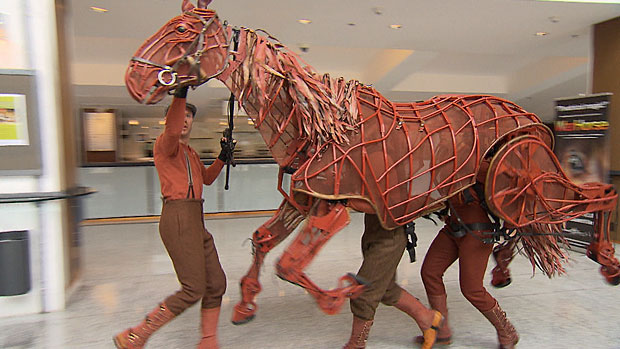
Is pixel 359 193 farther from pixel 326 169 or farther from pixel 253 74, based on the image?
pixel 253 74

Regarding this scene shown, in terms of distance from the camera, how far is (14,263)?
7.00ft

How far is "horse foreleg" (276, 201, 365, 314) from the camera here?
1.47m

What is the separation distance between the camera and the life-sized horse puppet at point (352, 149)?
144cm

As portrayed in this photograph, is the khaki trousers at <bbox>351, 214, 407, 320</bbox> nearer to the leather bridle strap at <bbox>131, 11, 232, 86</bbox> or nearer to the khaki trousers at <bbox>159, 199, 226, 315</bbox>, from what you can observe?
the khaki trousers at <bbox>159, 199, 226, 315</bbox>

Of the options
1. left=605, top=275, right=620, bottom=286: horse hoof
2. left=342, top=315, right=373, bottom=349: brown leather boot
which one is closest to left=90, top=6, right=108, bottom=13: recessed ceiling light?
left=342, top=315, right=373, bottom=349: brown leather boot

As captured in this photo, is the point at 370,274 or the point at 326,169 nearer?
the point at 326,169

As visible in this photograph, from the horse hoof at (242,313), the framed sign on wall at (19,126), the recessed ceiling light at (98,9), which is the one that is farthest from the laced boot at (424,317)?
the recessed ceiling light at (98,9)

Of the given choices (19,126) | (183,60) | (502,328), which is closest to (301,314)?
(502,328)

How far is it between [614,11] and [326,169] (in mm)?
3731

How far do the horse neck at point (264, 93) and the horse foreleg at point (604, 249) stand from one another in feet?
5.21

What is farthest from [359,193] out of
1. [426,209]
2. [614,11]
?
[614,11]

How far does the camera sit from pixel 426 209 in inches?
67.1

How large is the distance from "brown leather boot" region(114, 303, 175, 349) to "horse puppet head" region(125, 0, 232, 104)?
37.2 inches

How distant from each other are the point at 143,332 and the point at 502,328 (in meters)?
1.73
